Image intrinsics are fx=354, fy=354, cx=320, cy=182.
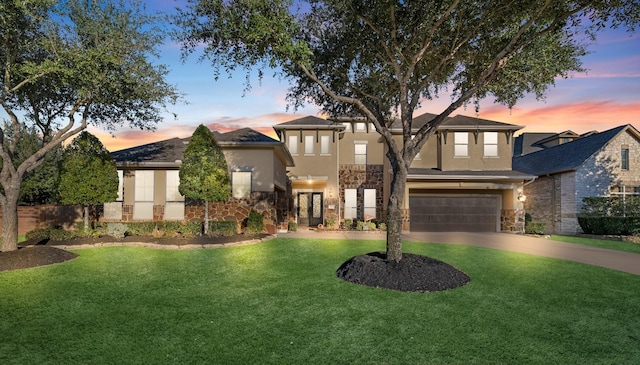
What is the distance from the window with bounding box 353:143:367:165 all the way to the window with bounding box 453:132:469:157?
19.3 ft

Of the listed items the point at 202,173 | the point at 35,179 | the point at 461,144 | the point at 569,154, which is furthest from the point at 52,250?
the point at 569,154

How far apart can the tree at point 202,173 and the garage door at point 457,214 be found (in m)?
13.0

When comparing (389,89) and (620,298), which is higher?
(389,89)

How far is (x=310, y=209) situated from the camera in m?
25.7

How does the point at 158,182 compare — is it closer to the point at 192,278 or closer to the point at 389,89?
the point at 192,278

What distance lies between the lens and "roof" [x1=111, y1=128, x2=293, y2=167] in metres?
17.7

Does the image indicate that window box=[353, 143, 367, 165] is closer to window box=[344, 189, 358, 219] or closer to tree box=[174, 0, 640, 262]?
window box=[344, 189, 358, 219]

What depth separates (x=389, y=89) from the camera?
37.9 feet

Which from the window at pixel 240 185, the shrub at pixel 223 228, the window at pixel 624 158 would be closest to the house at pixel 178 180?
the window at pixel 240 185

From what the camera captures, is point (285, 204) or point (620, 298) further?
point (285, 204)

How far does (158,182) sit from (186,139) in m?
3.01

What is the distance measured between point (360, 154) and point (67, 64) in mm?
17710

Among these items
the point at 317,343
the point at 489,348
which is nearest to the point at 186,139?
the point at 317,343

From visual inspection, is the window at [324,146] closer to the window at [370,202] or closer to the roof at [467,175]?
the window at [370,202]
